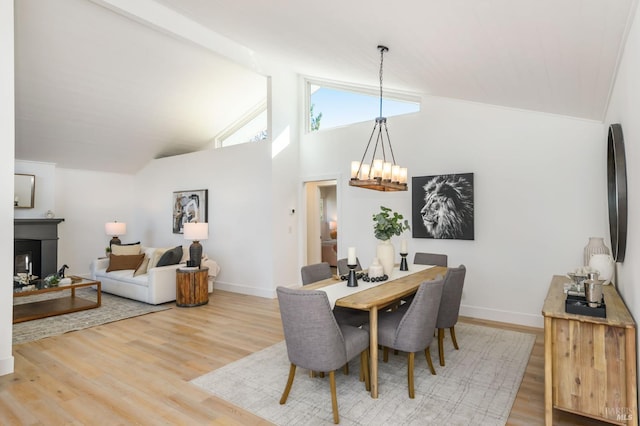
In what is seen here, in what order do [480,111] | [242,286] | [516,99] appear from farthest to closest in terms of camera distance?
[242,286], [480,111], [516,99]

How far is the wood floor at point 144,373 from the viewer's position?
235 centimetres

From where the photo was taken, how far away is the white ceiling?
2.02m

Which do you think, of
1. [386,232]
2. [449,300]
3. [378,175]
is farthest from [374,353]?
[378,175]

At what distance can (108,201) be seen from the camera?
26.2 ft

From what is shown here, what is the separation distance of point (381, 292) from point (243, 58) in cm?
424

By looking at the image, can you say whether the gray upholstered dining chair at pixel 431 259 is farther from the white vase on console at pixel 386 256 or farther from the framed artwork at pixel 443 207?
the white vase on console at pixel 386 256

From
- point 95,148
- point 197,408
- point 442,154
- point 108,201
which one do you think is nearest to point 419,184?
point 442,154

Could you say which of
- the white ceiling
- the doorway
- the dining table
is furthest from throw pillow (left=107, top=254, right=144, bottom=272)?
the dining table

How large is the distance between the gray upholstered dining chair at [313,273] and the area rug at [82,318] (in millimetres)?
2879

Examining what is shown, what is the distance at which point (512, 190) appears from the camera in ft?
13.9

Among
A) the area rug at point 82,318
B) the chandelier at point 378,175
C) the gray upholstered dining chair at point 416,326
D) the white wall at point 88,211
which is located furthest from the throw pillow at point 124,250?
the gray upholstered dining chair at point 416,326

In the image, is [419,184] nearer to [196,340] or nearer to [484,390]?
[484,390]

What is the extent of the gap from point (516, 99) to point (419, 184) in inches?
65.0

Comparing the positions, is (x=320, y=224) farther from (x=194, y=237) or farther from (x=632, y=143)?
(x=632, y=143)
